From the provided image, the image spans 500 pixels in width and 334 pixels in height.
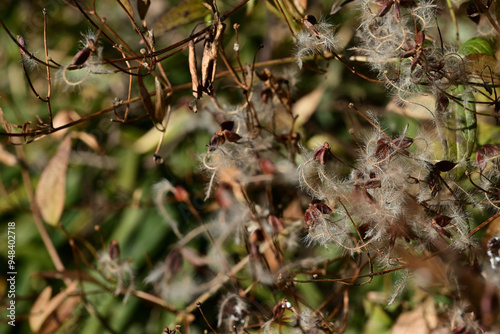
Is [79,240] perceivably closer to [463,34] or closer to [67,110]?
[67,110]

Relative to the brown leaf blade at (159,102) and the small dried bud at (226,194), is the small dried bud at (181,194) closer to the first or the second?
the small dried bud at (226,194)

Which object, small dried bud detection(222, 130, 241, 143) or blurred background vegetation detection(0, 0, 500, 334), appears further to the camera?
blurred background vegetation detection(0, 0, 500, 334)

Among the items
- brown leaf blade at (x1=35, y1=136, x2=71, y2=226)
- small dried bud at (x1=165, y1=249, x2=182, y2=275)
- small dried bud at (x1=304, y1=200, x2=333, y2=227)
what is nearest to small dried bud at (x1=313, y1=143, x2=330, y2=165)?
small dried bud at (x1=304, y1=200, x2=333, y2=227)

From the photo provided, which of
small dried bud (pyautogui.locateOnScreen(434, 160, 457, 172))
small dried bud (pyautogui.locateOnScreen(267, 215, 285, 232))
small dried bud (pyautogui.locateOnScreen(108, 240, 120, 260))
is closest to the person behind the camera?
small dried bud (pyautogui.locateOnScreen(434, 160, 457, 172))

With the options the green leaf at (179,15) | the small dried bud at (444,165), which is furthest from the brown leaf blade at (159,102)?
the small dried bud at (444,165)

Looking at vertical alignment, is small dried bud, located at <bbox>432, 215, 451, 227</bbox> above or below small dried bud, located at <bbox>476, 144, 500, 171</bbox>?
below

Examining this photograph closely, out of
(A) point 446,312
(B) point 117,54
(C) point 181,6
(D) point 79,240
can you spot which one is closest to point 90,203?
(D) point 79,240

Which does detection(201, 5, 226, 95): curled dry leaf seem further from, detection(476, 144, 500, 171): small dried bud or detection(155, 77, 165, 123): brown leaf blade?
detection(476, 144, 500, 171): small dried bud
